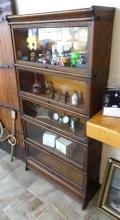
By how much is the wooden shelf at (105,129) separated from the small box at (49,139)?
60 cm

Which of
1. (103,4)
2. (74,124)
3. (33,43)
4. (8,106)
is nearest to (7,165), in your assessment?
(8,106)

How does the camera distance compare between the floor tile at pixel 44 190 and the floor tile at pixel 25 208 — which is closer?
the floor tile at pixel 25 208

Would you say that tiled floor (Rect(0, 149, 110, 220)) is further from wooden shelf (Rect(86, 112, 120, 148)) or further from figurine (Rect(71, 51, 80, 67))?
figurine (Rect(71, 51, 80, 67))

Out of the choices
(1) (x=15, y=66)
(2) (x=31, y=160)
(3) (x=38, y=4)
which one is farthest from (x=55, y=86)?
(2) (x=31, y=160)

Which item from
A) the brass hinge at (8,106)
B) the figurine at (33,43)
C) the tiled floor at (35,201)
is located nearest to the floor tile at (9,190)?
the tiled floor at (35,201)

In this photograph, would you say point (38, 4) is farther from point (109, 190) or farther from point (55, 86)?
point (109, 190)

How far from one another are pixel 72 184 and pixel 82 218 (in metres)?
0.27

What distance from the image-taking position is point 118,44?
1285 millimetres

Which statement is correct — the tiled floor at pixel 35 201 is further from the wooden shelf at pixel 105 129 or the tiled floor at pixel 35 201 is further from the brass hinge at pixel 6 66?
the brass hinge at pixel 6 66

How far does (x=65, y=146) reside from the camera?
1.68m

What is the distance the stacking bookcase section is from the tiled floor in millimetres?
105

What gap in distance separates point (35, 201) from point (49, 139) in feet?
1.86

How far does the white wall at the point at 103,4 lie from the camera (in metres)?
1.25

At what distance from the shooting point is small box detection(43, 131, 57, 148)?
1.80 m
